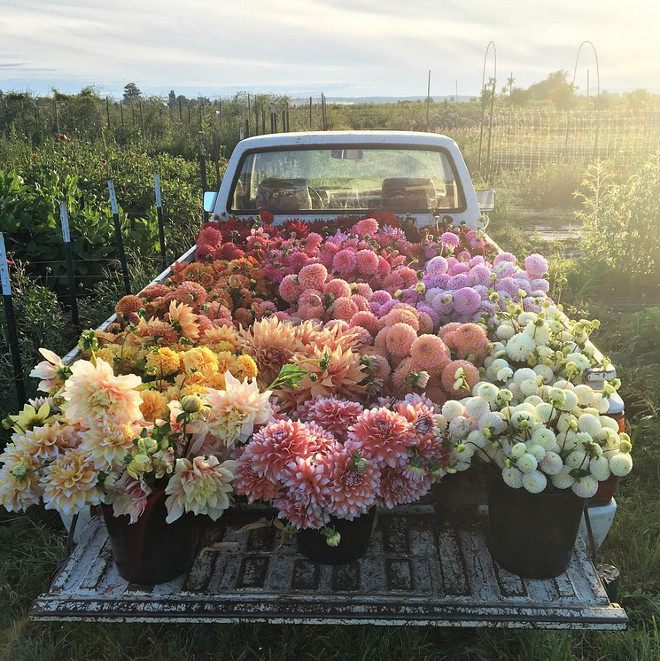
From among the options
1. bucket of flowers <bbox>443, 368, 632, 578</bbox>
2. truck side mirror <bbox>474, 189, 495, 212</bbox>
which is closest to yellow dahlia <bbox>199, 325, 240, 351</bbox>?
bucket of flowers <bbox>443, 368, 632, 578</bbox>

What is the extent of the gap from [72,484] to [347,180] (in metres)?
3.41

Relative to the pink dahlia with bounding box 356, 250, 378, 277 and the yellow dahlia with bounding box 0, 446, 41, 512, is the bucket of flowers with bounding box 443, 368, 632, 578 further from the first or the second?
the pink dahlia with bounding box 356, 250, 378, 277

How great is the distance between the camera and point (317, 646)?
2402mm

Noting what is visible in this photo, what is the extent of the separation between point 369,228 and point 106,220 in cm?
376

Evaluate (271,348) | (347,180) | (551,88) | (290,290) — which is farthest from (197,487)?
(551,88)

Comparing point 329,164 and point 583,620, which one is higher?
point 329,164

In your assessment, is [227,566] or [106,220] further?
[106,220]

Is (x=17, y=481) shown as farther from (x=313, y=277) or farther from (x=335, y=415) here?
(x=313, y=277)

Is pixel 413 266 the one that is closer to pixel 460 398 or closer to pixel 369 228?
pixel 369 228

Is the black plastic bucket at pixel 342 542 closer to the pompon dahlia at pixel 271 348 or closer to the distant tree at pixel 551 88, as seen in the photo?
the pompon dahlia at pixel 271 348

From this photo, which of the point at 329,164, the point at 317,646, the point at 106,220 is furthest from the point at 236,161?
the point at 317,646

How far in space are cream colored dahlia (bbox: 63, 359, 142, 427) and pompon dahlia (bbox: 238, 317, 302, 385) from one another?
22.7 inches

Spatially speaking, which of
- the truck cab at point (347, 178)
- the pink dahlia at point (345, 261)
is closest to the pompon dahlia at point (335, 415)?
the pink dahlia at point (345, 261)

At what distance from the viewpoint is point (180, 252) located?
8.16 metres
